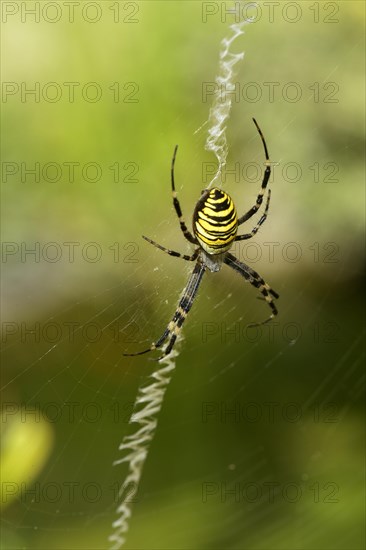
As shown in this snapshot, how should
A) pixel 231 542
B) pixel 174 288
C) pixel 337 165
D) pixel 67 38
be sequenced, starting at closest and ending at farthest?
pixel 67 38, pixel 231 542, pixel 174 288, pixel 337 165

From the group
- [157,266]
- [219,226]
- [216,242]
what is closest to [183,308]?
[157,266]

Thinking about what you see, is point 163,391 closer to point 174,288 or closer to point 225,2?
point 174,288

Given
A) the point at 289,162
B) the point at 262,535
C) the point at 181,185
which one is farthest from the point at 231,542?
the point at 289,162

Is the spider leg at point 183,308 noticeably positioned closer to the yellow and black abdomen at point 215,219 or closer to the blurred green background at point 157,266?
the blurred green background at point 157,266

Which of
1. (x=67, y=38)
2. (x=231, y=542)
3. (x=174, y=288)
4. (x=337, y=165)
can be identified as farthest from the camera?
(x=337, y=165)

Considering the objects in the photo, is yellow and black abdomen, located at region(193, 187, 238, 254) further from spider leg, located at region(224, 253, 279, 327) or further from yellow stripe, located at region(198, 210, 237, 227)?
spider leg, located at region(224, 253, 279, 327)

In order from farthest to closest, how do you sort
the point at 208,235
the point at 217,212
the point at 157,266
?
the point at 157,266 < the point at 208,235 < the point at 217,212

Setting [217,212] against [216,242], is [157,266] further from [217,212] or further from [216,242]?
[217,212]

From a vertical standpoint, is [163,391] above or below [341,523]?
above
